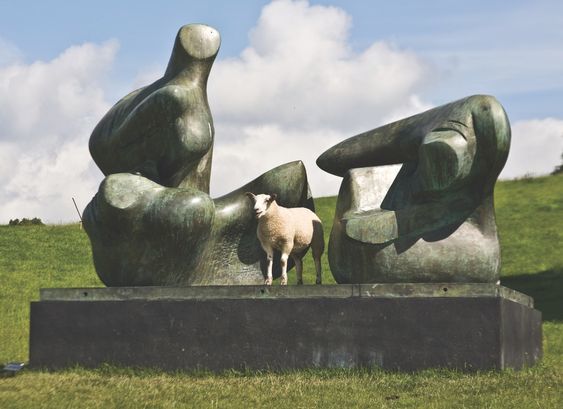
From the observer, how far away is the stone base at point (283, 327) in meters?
9.43

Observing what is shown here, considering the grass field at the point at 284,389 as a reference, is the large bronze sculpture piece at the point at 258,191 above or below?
above

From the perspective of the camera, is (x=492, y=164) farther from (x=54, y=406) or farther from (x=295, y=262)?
(x=54, y=406)

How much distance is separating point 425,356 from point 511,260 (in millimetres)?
15859

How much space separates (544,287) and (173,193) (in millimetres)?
14011

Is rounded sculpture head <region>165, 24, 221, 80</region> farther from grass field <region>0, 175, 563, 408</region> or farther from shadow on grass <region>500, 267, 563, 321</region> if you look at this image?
shadow on grass <region>500, 267, 563, 321</region>

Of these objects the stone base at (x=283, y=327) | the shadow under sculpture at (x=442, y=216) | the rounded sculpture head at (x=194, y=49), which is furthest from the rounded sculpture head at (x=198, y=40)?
the stone base at (x=283, y=327)

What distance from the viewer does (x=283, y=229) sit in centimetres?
1054

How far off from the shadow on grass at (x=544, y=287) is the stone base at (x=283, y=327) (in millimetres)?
10434

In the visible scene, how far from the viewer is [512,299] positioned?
33.3ft

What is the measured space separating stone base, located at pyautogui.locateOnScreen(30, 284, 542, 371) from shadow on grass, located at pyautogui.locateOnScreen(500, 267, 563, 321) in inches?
411

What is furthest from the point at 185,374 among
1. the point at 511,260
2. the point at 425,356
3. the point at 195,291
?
the point at 511,260

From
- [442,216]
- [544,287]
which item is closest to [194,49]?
[442,216]

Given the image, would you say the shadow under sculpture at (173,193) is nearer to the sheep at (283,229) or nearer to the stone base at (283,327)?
the sheep at (283,229)

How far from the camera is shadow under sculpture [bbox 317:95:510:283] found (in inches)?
400
